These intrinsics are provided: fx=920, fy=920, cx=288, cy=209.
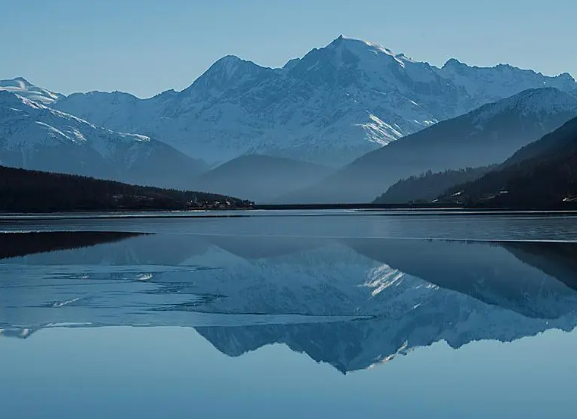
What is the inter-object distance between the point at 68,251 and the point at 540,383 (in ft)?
172

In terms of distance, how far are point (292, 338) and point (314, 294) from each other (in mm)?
11034

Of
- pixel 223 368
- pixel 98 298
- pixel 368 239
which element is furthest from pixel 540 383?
pixel 368 239

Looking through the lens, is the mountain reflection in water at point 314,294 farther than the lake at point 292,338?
Yes

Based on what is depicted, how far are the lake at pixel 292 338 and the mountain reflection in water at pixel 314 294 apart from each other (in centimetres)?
12

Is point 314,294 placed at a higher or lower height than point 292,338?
higher

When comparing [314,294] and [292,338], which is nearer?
[292,338]

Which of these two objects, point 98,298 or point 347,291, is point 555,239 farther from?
point 98,298

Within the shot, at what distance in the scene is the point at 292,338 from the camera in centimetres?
3206

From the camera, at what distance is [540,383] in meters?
25.6

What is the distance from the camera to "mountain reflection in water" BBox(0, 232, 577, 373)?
3291 centimetres

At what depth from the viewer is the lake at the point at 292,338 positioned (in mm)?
23984

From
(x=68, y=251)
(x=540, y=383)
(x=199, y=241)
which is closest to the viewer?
(x=540, y=383)

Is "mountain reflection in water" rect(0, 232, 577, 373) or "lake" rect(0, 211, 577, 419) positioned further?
"mountain reflection in water" rect(0, 232, 577, 373)

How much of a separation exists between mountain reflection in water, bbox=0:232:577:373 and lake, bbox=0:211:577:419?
12 cm
